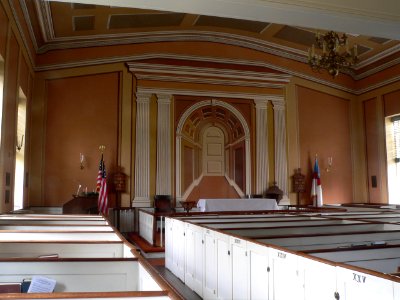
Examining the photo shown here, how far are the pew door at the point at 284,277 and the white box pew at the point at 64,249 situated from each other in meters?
1.15

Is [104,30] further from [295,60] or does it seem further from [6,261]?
[6,261]

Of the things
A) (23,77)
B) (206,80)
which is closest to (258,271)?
(23,77)

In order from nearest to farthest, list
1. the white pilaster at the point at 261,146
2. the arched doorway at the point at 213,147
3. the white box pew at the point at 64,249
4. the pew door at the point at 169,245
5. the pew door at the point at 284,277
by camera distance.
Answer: the pew door at the point at 284,277 → the white box pew at the point at 64,249 → the pew door at the point at 169,245 → the arched doorway at the point at 213,147 → the white pilaster at the point at 261,146

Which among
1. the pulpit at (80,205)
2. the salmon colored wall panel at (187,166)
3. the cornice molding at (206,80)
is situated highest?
the cornice molding at (206,80)

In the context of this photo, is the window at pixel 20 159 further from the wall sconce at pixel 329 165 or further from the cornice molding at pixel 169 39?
the wall sconce at pixel 329 165

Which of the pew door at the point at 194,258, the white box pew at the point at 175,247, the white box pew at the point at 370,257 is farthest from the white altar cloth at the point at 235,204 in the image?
the white box pew at the point at 370,257

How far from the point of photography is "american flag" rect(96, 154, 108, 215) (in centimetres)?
933

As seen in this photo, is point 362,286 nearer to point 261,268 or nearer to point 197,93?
point 261,268

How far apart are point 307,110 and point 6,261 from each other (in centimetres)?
1044

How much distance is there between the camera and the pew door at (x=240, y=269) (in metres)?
3.66

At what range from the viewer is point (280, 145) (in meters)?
11.4

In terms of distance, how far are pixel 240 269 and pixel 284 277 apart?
79 cm

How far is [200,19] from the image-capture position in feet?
33.3

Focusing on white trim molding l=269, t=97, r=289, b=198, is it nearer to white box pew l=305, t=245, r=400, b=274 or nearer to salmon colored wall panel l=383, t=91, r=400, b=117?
salmon colored wall panel l=383, t=91, r=400, b=117
